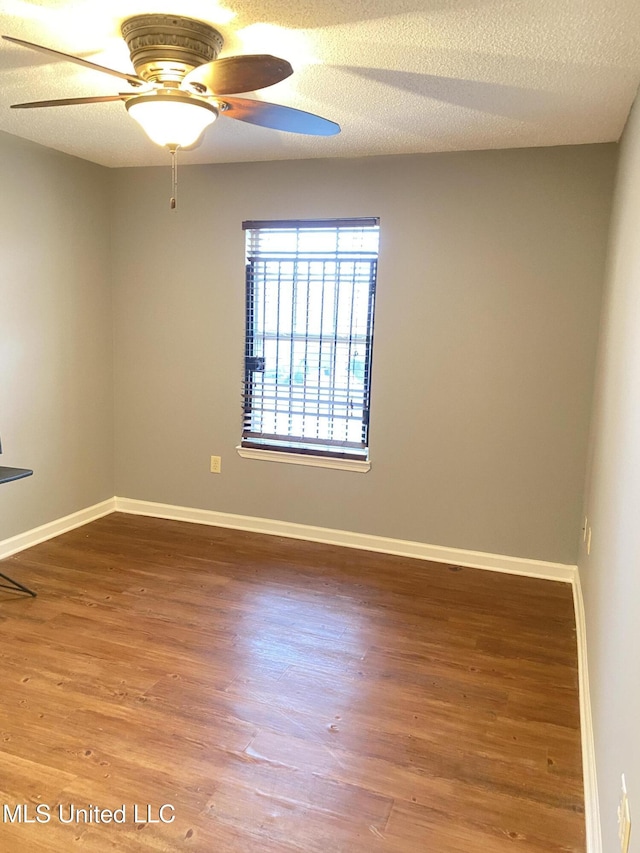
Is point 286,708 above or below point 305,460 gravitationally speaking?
below

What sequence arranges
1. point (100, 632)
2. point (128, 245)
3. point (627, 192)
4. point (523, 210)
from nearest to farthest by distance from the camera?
point (627, 192) < point (100, 632) < point (523, 210) < point (128, 245)

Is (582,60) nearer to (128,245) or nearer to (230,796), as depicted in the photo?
(230,796)

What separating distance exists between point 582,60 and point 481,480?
215cm

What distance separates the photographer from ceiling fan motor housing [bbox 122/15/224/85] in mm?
1976

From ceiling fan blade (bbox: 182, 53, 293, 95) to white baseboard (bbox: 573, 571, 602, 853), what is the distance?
2167 millimetres

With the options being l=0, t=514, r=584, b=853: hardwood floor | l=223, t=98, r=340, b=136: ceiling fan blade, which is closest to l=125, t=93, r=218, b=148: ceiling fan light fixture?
l=223, t=98, r=340, b=136: ceiling fan blade

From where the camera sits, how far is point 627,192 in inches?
97.2

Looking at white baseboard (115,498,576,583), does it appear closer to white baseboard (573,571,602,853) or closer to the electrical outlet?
white baseboard (573,571,602,853)

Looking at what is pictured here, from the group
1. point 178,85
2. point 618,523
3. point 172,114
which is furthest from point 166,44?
point 618,523

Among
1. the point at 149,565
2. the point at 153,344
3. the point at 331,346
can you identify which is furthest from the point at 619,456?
the point at 153,344

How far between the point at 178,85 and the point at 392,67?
30.3 inches

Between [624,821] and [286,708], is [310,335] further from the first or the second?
[624,821]

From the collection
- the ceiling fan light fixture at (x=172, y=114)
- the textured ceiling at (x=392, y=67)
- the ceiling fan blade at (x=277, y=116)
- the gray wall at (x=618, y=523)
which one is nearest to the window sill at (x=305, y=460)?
the gray wall at (x=618, y=523)

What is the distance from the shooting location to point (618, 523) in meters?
1.91
